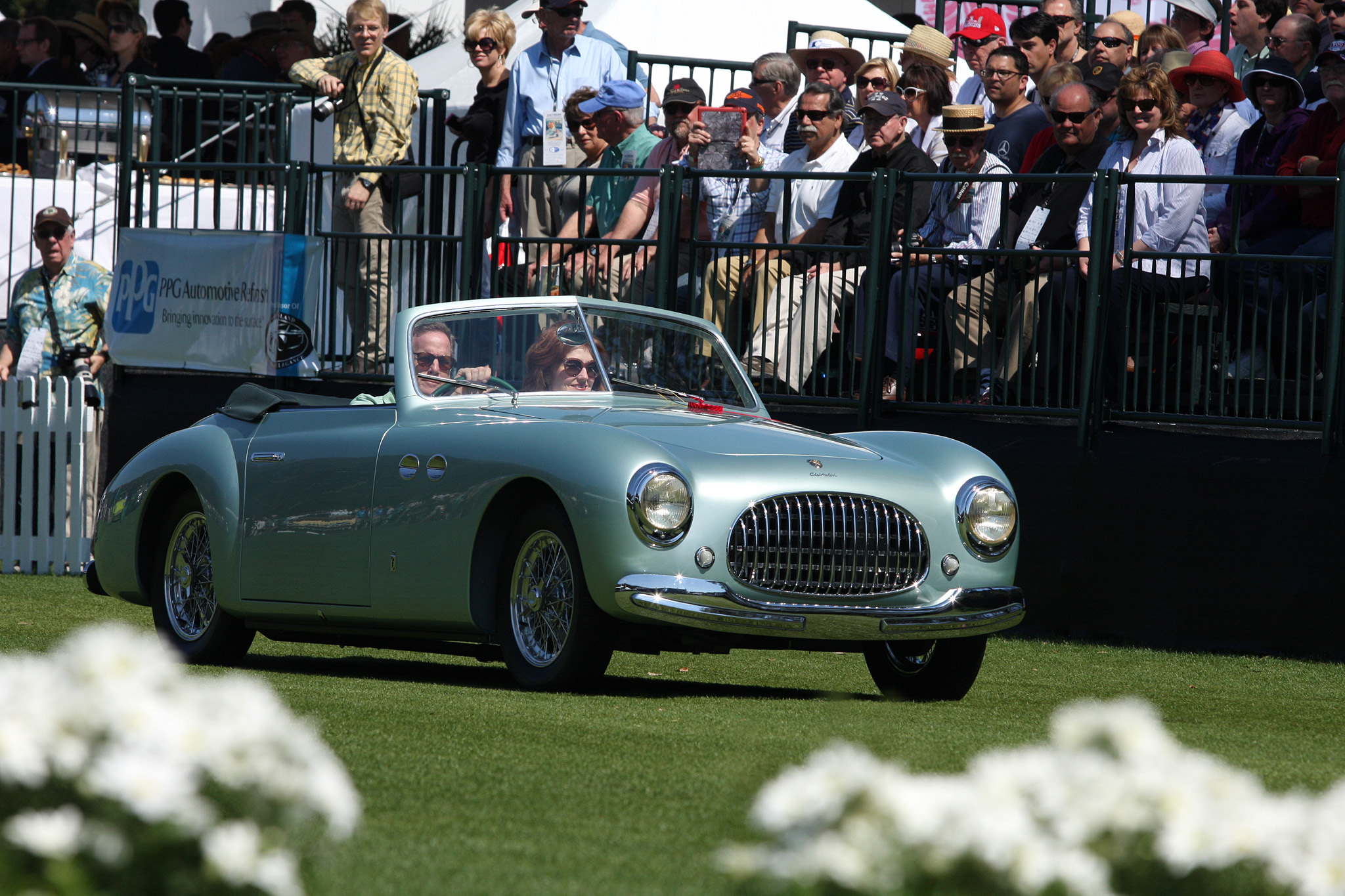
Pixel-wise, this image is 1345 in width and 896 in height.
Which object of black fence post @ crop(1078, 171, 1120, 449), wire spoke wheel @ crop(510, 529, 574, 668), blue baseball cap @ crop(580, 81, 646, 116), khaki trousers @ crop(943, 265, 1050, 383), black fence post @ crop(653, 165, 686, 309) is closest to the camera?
wire spoke wheel @ crop(510, 529, 574, 668)

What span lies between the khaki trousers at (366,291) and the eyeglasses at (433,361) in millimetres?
4704

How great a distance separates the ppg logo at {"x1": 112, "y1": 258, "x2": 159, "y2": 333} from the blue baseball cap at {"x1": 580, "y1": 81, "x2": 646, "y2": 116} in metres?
3.52

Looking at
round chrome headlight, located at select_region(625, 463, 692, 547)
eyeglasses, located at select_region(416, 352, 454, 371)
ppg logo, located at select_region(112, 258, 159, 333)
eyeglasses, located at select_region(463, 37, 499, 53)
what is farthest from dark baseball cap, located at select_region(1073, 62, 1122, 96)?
ppg logo, located at select_region(112, 258, 159, 333)

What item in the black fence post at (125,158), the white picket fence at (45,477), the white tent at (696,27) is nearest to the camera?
the white picket fence at (45,477)

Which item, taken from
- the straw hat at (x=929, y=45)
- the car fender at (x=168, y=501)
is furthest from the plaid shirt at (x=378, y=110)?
the car fender at (x=168, y=501)

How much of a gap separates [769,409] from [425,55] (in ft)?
28.8

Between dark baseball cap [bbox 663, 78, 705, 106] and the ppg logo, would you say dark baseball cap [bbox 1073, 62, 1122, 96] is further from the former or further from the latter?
the ppg logo

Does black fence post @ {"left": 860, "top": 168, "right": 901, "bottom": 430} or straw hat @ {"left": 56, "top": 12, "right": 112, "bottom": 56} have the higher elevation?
straw hat @ {"left": 56, "top": 12, "right": 112, "bottom": 56}

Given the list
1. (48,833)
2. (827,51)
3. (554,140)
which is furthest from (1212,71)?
(48,833)

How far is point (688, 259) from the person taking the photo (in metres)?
12.2

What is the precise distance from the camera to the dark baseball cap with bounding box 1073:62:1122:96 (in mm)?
12570

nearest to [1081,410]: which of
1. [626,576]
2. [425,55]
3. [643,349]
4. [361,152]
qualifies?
[643,349]

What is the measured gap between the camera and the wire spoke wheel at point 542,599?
7.61 metres

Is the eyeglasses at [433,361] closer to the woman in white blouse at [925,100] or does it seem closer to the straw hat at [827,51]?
the woman in white blouse at [925,100]
